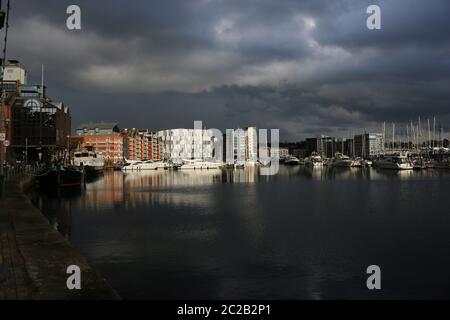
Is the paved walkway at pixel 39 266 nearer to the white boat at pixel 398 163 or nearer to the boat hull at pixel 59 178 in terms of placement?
the boat hull at pixel 59 178

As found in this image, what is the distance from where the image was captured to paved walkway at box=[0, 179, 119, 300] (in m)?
11.2

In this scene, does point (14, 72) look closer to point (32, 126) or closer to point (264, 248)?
point (32, 126)

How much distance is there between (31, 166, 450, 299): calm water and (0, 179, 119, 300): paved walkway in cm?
215

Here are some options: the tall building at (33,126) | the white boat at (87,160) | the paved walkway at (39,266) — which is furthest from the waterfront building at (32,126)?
the paved walkway at (39,266)

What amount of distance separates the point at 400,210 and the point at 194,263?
2486 cm

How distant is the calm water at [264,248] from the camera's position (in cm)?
1599

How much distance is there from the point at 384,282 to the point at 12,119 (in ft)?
367

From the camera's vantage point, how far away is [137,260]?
19.9m

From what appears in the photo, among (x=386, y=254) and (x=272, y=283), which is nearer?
(x=272, y=283)
